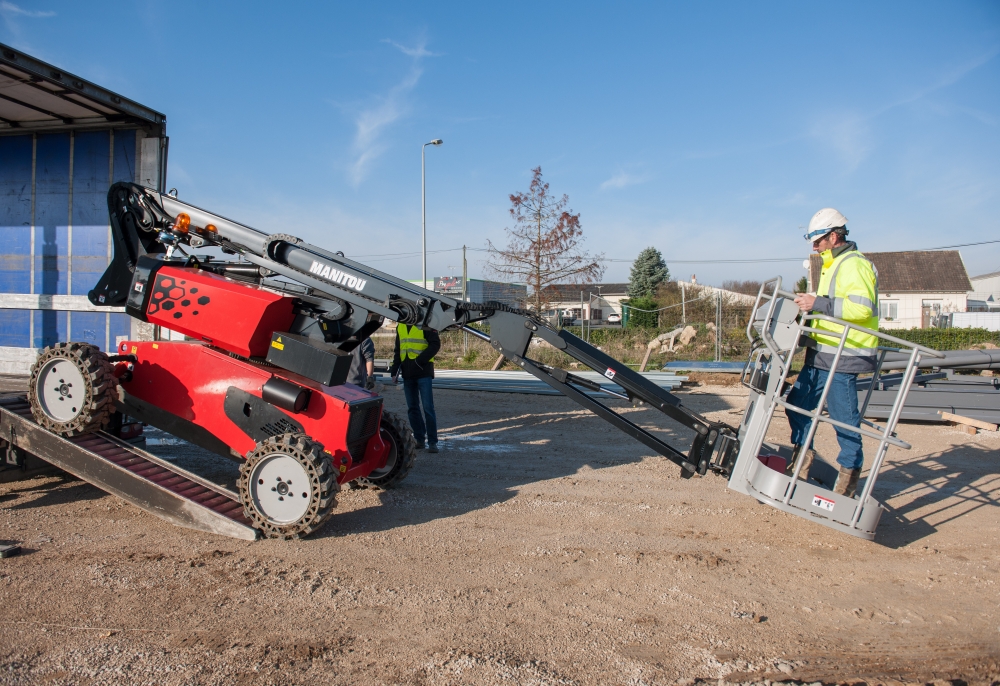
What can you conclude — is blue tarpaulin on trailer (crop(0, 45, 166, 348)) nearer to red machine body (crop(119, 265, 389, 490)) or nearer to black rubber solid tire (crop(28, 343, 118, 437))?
red machine body (crop(119, 265, 389, 490))

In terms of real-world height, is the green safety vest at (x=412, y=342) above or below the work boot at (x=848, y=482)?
above

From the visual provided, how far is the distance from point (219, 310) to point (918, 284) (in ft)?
124

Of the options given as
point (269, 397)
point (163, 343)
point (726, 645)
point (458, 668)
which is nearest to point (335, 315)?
point (269, 397)

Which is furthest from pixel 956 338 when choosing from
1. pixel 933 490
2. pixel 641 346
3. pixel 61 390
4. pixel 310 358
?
pixel 61 390

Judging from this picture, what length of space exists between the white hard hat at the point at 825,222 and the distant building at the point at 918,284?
28121 millimetres

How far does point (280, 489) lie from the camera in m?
4.61

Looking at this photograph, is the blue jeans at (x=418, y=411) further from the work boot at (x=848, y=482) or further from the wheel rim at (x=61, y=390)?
the work boot at (x=848, y=482)

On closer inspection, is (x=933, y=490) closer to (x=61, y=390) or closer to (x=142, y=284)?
(x=142, y=284)

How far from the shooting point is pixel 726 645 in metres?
3.30

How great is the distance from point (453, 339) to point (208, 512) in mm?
17743

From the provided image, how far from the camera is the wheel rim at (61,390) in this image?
5016 mm

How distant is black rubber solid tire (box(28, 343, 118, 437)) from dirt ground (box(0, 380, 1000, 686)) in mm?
693

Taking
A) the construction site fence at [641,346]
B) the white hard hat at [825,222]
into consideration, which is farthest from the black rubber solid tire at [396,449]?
the construction site fence at [641,346]

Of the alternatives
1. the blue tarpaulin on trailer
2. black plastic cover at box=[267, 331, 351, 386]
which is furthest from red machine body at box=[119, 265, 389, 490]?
the blue tarpaulin on trailer
